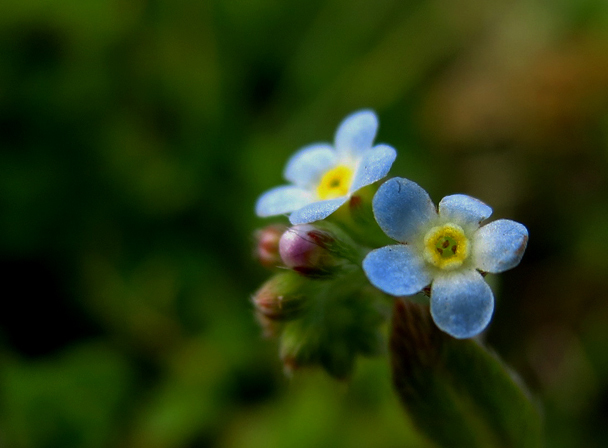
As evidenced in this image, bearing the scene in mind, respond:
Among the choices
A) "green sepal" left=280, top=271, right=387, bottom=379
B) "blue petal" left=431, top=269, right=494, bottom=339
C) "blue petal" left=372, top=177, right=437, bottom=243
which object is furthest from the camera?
"green sepal" left=280, top=271, right=387, bottom=379

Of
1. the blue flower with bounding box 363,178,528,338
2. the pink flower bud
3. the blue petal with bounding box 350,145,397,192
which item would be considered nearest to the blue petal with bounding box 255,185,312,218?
the pink flower bud

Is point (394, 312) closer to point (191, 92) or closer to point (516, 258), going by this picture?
point (516, 258)

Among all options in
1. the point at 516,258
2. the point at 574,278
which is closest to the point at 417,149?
the point at 574,278

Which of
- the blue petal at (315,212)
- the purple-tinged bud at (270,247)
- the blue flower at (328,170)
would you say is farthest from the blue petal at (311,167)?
the blue petal at (315,212)

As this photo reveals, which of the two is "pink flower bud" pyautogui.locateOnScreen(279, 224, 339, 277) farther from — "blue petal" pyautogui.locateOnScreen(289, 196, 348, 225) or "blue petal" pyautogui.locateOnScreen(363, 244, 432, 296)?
"blue petal" pyautogui.locateOnScreen(363, 244, 432, 296)

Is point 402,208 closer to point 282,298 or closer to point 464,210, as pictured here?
point 464,210

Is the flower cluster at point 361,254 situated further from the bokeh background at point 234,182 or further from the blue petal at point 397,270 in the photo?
the bokeh background at point 234,182

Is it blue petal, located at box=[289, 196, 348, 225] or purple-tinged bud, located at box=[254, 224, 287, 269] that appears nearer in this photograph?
blue petal, located at box=[289, 196, 348, 225]
